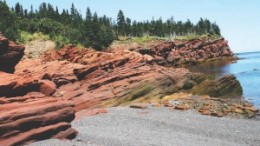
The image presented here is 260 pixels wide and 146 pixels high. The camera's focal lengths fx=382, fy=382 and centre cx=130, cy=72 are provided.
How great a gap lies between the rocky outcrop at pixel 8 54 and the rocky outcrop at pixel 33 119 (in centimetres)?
359

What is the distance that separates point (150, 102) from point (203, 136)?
14.9m

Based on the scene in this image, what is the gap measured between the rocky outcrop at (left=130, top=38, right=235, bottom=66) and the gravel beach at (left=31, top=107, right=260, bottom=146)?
103601 mm

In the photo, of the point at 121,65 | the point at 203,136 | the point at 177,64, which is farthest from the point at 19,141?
the point at 177,64

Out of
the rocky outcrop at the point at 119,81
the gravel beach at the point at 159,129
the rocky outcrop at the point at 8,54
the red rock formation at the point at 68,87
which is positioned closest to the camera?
the red rock formation at the point at 68,87

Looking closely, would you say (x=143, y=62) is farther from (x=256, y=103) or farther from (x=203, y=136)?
(x=203, y=136)

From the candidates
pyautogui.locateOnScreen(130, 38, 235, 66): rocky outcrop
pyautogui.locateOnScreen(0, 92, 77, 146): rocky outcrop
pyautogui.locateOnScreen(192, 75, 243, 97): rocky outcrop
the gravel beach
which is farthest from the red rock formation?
pyautogui.locateOnScreen(130, 38, 235, 66): rocky outcrop

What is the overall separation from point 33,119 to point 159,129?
10.1 meters

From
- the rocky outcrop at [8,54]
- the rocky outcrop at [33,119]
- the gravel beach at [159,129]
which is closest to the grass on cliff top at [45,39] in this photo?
the gravel beach at [159,129]

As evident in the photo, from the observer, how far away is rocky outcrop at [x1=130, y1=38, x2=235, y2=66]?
155 meters

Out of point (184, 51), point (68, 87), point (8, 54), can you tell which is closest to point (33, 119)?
point (8, 54)

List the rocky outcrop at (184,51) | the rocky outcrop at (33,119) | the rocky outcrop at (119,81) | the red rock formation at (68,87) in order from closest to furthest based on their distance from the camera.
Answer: the rocky outcrop at (33,119) < the red rock formation at (68,87) < the rocky outcrop at (119,81) < the rocky outcrop at (184,51)

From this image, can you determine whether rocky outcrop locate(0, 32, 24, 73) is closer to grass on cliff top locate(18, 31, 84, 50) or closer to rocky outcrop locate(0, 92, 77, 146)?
rocky outcrop locate(0, 92, 77, 146)

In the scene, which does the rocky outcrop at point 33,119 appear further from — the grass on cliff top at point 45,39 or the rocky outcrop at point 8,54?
the grass on cliff top at point 45,39

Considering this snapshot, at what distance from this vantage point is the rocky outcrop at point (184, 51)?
→ 15476cm
